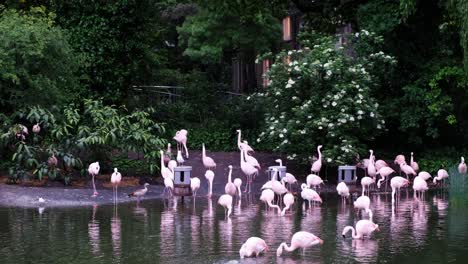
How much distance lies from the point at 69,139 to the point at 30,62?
215 centimetres

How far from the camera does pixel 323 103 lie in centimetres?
2241


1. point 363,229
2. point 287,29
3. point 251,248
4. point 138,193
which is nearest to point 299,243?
point 251,248

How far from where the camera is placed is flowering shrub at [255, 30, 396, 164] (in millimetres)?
22078

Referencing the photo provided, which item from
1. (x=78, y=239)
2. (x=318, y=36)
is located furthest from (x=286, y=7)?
(x=78, y=239)

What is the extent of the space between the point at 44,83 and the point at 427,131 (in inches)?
414

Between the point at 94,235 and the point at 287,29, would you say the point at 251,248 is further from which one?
the point at 287,29

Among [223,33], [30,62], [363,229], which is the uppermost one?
[223,33]

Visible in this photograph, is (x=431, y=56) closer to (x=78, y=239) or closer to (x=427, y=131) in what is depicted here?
(x=427, y=131)

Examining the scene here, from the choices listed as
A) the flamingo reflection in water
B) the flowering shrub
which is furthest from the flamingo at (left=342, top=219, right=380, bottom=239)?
the flowering shrub

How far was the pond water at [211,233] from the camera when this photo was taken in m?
12.0

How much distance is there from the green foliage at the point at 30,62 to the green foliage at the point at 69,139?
484mm

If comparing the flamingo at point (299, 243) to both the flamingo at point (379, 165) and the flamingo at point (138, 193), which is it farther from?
the flamingo at point (379, 165)

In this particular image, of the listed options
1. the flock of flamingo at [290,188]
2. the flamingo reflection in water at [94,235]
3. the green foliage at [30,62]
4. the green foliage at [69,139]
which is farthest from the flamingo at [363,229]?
the green foliage at [30,62]

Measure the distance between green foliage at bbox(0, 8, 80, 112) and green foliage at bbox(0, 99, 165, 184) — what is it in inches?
19.1
